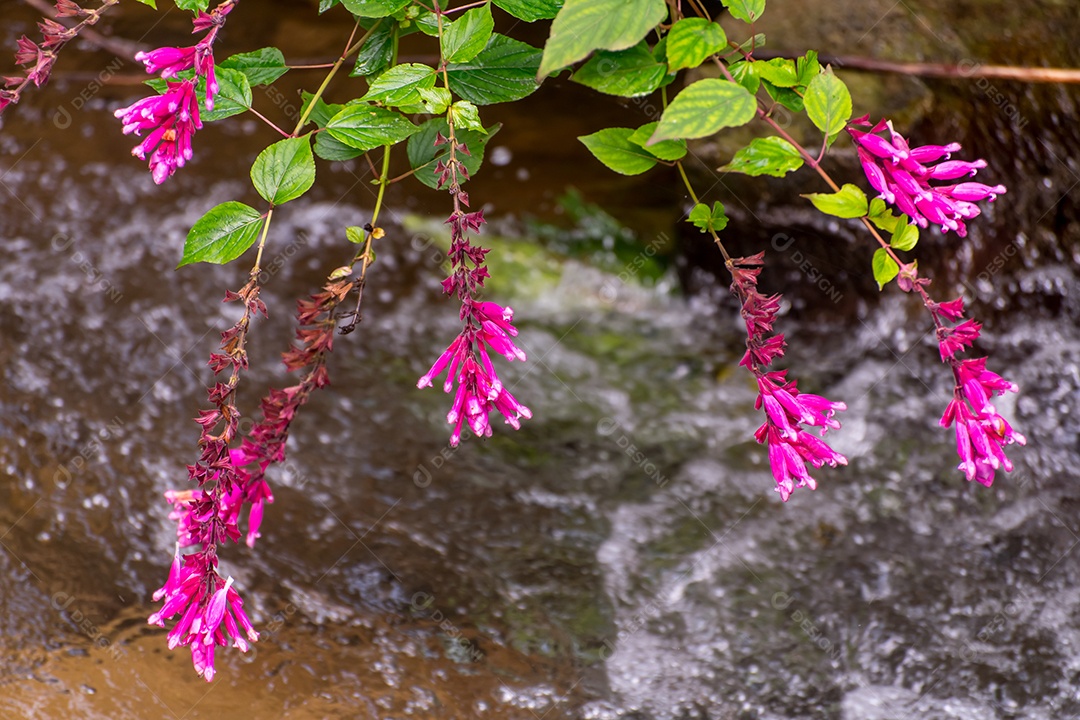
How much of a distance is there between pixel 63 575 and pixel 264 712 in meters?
0.70

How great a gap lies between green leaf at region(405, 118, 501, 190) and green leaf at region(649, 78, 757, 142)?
28 cm

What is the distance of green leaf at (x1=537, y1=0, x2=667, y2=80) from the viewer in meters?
0.98

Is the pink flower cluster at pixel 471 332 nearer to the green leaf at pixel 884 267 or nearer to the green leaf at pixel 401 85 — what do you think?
the green leaf at pixel 401 85

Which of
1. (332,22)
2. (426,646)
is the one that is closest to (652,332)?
(426,646)

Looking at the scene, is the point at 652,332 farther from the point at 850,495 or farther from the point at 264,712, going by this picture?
the point at 264,712

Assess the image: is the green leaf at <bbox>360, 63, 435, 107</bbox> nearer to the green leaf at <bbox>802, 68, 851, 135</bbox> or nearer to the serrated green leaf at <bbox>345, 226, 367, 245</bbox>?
the serrated green leaf at <bbox>345, 226, 367, 245</bbox>

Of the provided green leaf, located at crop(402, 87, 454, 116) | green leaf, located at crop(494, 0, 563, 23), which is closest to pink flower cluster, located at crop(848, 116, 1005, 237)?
green leaf, located at crop(494, 0, 563, 23)

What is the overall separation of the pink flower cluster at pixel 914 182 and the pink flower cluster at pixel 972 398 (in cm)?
13

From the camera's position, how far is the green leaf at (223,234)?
42.5 inches

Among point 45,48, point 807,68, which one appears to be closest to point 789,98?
point 807,68

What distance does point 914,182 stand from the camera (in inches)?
42.7

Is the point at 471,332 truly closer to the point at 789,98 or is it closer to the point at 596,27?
the point at 596,27

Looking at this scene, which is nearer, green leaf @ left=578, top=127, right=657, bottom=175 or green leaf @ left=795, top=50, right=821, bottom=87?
green leaf @ left=795, top=50, right=821, bottom=87

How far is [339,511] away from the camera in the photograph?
250 cm
